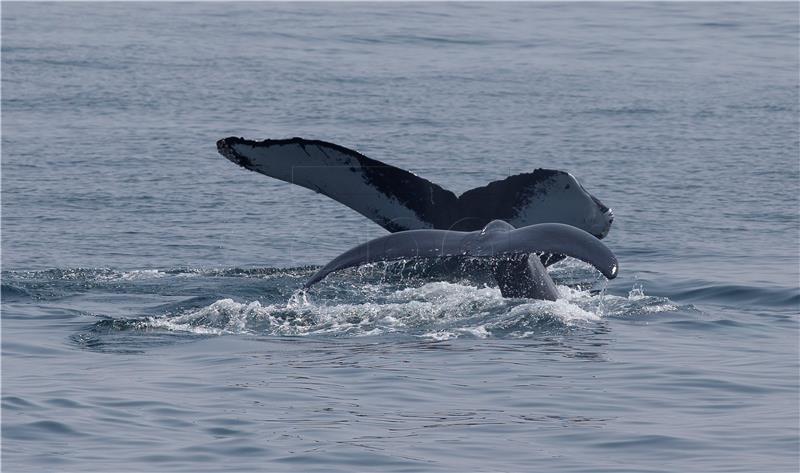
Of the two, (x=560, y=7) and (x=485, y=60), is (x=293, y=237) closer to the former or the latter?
(x=485, y=60)

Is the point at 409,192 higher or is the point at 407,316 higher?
the point at 409,192

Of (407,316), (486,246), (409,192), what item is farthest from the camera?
(409,192)

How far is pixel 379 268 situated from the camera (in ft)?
40.5

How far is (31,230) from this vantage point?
46.9 feet

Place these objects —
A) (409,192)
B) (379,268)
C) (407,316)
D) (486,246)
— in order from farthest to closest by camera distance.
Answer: (379,268)
(409,192)
(407,316)
(486,246)

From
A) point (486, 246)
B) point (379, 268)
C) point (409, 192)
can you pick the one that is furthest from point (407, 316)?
point (379, 268)

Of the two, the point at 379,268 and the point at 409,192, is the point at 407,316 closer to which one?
the point at 409,192

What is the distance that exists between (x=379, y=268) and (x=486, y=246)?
10.0ft

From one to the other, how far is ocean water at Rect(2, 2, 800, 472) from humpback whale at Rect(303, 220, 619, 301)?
0.66 metres

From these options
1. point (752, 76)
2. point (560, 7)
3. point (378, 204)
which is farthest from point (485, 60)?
point (378, 204)

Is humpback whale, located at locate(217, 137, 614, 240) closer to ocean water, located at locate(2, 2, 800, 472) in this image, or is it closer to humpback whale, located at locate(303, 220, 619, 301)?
humpback whale, located at locate(303, 220, 619, 301)

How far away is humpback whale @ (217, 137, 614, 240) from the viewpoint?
10.1 meters

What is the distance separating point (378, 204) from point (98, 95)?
502 inches

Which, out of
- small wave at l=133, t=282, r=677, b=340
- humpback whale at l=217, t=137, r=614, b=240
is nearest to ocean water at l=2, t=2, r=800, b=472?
small wave at l=133, t=282, r=677, b=340
